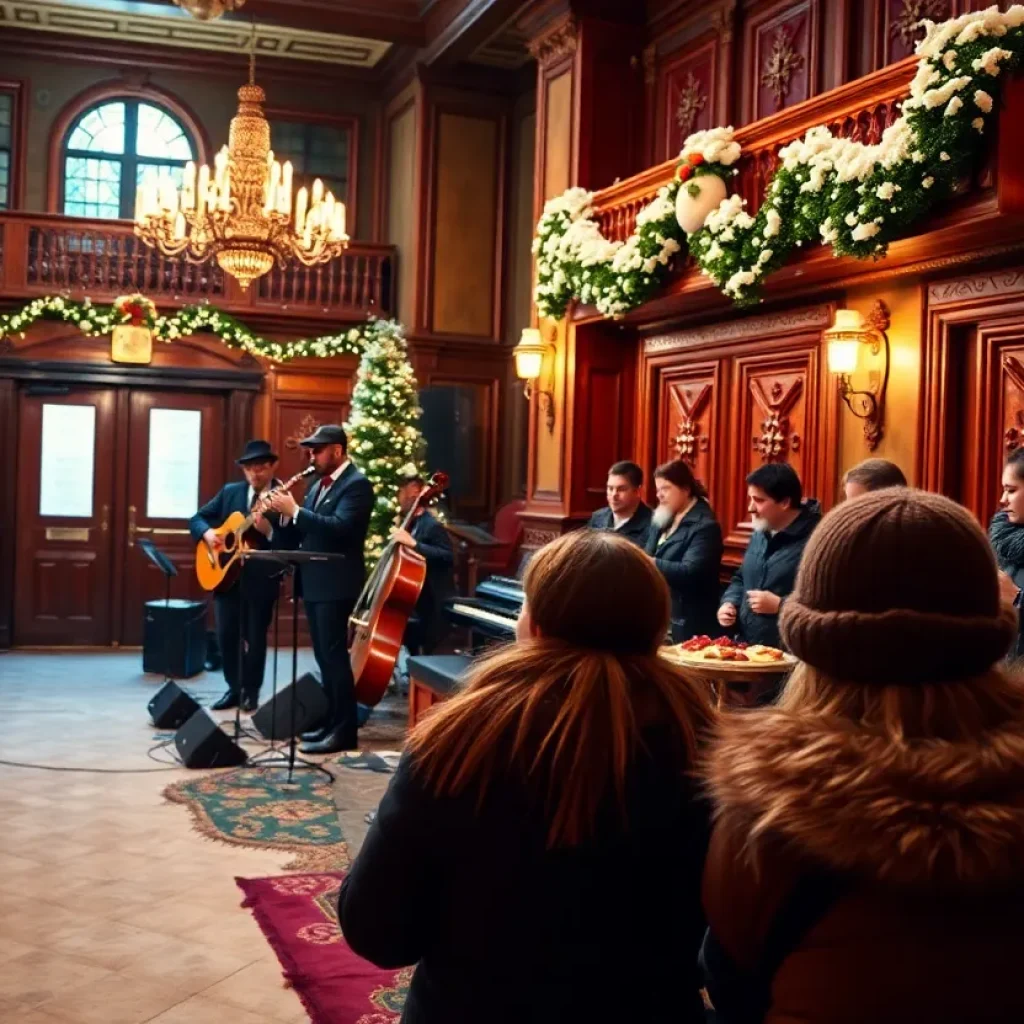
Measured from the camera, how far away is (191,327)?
12.1 metres

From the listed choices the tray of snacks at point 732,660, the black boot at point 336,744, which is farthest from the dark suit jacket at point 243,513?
the tray of snacks at point 732,660

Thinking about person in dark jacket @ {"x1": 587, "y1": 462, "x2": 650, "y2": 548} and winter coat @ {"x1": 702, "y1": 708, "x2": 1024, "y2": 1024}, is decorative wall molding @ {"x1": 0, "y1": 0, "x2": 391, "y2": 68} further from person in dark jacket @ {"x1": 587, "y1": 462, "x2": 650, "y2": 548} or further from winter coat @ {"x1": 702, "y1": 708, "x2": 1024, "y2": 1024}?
winter coat @ {"x1": 702, "y1": 708, "x2": 1024, "y2": 1024}

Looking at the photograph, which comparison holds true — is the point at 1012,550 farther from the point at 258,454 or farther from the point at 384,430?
the point at 384,430

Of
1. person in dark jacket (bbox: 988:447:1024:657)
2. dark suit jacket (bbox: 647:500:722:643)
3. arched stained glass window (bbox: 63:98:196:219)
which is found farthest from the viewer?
arched stained glass window (bbox: 63:98:196:219)

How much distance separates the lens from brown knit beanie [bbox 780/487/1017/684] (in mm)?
1305

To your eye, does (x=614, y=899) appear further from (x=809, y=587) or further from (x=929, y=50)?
(x=929, y=50)

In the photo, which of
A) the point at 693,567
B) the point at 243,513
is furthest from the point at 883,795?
the point at 243,513

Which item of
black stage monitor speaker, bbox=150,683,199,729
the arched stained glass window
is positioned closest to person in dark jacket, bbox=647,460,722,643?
black stage monitor speaker, bbox=150,683,199,729

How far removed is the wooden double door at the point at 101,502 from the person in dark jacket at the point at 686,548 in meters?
7.13

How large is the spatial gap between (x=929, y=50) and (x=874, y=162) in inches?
19.6

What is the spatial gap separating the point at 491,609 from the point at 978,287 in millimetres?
3184

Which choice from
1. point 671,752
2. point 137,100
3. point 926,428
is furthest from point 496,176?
point 671,752

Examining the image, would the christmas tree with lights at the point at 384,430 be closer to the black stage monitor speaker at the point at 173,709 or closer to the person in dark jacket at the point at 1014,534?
the black stage monitor speaker at the point at 173,709

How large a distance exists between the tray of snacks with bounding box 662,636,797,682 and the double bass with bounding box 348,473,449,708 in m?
1.65
